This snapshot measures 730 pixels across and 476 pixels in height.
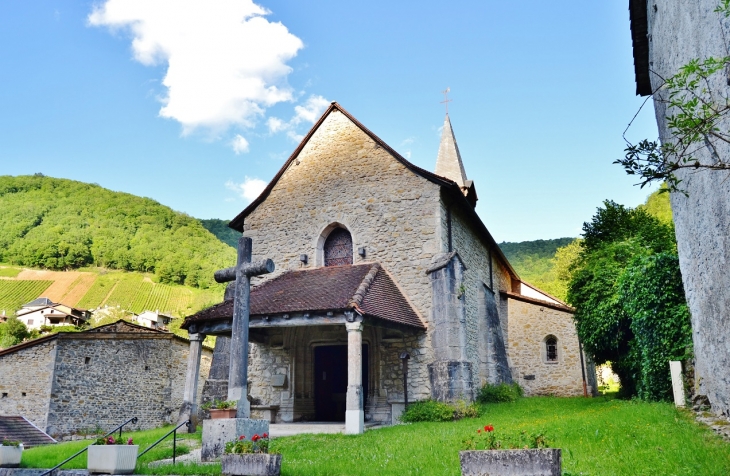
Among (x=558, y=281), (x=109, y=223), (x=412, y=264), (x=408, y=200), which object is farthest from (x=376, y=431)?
(x=109, y=223)

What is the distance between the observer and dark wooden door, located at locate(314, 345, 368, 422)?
651 inches

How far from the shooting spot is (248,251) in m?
10.5

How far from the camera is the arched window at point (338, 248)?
56.1 feet

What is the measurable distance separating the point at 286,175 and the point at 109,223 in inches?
2463

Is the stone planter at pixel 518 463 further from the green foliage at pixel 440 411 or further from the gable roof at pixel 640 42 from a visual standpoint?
the gable roof at pixel 640 42

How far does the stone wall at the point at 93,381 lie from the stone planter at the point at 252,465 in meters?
15.2

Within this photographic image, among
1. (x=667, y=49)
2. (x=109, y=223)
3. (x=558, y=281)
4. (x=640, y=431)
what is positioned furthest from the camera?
(x=109, y=223)

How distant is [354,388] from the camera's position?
12078mm

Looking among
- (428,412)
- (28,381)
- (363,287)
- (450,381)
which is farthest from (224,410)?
(28,381)

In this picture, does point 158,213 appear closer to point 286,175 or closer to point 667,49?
point 286,175

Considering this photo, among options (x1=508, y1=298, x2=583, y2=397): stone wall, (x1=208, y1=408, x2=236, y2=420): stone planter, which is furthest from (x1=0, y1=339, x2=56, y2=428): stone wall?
(x1=508, y1=298, x2=583, y2=397): stone wall

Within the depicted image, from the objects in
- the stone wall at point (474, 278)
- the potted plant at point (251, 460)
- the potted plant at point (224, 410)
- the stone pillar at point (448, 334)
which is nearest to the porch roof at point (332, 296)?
the stone pillar at point (448, 334)

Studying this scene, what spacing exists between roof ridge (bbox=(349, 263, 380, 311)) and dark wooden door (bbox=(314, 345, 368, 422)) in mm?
2661

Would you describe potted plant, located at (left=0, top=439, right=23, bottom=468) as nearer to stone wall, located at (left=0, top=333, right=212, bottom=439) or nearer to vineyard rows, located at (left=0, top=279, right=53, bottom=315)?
stone wall, located at (left=0, top=333, right=212, bottom=439)
